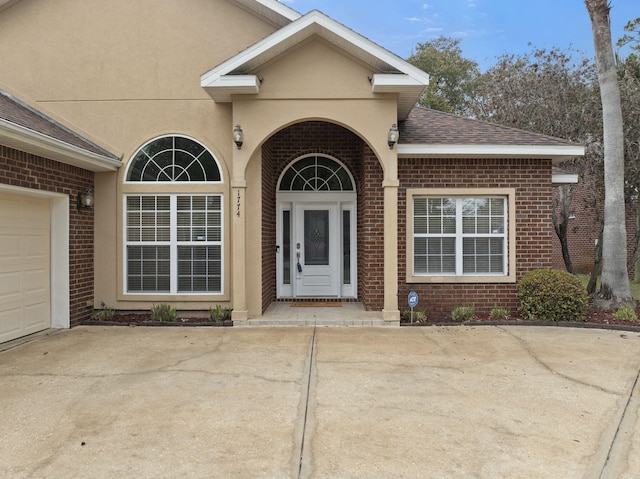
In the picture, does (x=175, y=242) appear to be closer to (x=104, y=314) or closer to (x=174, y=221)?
(x=174, y=221)

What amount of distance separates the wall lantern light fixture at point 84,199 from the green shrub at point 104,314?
194cm

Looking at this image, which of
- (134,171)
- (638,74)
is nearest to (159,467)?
(134,171)

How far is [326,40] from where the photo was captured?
743 cm

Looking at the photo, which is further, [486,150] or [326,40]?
[486,150]

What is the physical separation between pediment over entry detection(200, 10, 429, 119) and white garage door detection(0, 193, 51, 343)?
3506 mm

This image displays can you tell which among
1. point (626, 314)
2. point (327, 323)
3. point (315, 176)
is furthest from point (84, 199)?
point (626, 314)

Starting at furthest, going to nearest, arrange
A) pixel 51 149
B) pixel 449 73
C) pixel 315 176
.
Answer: pixel 449 73, pixel 315 176, pixel 51 149

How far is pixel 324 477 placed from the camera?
2994mm

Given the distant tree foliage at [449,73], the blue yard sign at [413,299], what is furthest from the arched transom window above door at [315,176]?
the distant tree foliage at [449,73]

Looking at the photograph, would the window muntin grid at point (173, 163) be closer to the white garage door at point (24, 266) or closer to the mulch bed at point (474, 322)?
the white garage door at point (24, 266)

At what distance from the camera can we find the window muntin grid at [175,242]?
8398 millimetres

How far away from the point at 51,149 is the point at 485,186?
24.4ft

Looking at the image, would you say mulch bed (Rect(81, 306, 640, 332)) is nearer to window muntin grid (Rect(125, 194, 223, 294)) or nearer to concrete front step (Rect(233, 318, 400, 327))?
concrete front step (Rect(233, 318, 400, 327))

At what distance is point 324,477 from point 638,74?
1380 centimetres
